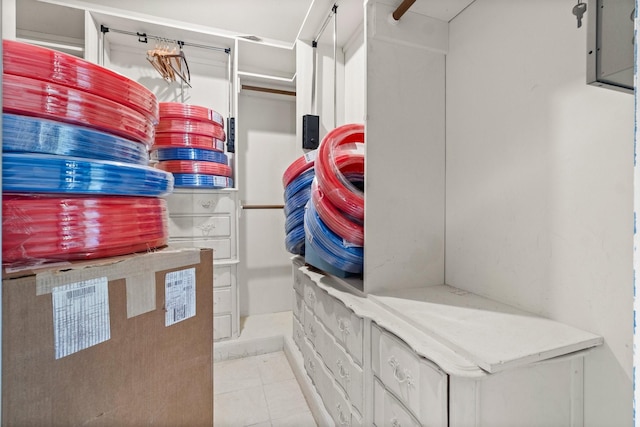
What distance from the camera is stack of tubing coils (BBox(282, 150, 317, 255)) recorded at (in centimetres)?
185

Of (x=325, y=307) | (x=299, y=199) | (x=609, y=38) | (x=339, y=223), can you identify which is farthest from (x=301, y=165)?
(x=609, y=38)

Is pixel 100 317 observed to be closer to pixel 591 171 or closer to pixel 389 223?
pixel 389 223

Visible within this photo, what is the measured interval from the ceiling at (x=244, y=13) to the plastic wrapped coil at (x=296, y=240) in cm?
148

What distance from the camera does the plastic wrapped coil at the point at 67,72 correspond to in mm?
675

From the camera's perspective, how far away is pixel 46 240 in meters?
0.68

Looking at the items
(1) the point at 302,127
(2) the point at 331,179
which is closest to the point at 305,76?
(1) the point at 302,127

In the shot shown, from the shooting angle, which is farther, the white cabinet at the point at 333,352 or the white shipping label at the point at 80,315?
the white cabinet at the point at 333,352

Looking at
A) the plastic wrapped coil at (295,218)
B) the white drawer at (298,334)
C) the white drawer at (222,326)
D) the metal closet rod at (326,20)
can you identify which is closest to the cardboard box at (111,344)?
the plastic wrapped coil at (295,218)

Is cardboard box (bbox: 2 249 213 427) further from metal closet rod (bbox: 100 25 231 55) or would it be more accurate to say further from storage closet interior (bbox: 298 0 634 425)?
metal closet rod (bbox: 100 25 231 55)

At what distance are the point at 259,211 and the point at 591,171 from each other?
242 centimetres

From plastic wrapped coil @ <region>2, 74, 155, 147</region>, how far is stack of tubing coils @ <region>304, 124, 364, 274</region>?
0.82 meters

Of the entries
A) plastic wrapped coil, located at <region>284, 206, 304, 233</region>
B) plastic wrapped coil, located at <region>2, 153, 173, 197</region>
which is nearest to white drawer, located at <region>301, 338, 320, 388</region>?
plastic wrapped coil, located at <region>284, 206, 304, 233</region>

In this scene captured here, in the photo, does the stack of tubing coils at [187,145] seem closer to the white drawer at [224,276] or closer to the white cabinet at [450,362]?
the white drawer at [224,276]

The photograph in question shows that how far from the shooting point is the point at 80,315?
66cm
